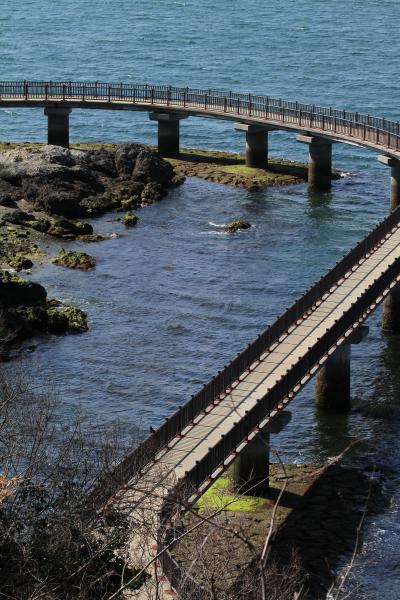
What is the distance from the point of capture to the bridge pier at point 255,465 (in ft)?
195

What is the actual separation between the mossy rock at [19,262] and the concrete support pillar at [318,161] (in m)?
26.6

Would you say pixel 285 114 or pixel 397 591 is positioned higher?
pixel 285 114

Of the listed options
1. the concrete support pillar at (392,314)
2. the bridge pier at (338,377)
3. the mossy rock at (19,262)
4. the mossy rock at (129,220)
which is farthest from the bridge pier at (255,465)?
the mossy rock at (129,220)

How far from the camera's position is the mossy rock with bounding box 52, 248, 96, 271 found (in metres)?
90.4

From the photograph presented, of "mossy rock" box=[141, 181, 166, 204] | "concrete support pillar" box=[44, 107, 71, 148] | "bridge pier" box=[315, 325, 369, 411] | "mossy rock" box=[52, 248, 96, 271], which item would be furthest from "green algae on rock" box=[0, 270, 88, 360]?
"concrete support pillar" box=[44, 107, 71, 148]

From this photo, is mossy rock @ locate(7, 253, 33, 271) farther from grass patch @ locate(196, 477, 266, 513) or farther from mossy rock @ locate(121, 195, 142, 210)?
grass patch @ locate(196, 477, 266, 513)

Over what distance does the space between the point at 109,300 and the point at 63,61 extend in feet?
340

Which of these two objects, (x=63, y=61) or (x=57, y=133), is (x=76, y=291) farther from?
(x=63, y=61)

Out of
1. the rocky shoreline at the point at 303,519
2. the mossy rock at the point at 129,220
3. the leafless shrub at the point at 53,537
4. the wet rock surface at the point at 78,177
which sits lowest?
the rocky shoreline at the point at 303,519

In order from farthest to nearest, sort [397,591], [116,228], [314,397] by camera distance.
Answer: [116,228] → [314,397] → [397,591]

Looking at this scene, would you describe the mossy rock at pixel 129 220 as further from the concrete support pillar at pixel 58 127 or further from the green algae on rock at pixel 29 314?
the concrete support pillar at pixel 58 127

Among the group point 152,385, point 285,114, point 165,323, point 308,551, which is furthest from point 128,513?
point 285,114

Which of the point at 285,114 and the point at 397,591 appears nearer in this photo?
the point at 397,591

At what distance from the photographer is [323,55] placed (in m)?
185
